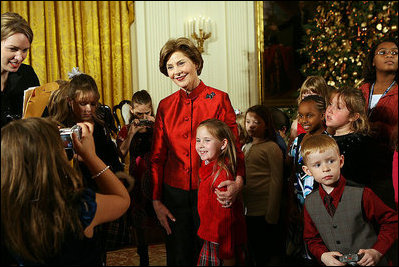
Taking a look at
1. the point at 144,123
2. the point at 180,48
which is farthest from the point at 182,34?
the point at 180,48

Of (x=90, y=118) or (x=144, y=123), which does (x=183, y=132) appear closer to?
(x=90, y=118)

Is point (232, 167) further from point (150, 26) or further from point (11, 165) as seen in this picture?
point (150, 26)

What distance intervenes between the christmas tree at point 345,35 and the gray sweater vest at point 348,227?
10.3ft

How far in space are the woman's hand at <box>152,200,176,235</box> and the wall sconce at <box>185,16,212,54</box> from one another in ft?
10.4

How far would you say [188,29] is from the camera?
5.20 meters

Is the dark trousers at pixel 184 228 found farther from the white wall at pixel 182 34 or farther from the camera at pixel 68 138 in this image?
the white wall at pixel 182 34

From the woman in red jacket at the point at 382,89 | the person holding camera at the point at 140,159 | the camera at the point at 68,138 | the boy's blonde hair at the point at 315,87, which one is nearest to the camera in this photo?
the camera at the point at 68,138

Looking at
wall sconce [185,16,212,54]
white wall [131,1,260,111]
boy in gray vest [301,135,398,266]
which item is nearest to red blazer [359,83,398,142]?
boy in gray vest [301,135,398,266]

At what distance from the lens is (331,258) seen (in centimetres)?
174

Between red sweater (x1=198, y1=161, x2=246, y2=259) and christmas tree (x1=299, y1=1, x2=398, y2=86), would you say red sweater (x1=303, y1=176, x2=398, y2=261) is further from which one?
christmas tree (x1=299, y1=1, x2=398, y2=86)

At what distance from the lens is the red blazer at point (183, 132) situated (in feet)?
6.63

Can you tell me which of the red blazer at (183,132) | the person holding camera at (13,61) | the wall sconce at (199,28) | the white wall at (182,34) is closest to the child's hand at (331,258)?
the red blazer at (183,132)

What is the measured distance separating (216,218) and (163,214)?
0.28 m

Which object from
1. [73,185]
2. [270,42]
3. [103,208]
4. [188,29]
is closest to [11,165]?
[73,185]
